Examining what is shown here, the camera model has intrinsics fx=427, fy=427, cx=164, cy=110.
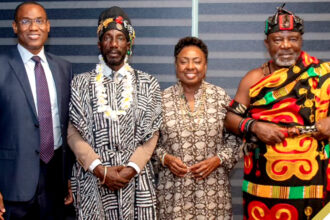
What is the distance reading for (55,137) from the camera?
3.11m

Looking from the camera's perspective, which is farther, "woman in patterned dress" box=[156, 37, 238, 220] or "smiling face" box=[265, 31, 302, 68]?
"woman in patterned dress" box=[156, 37, 238, 220]

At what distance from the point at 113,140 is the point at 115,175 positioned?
245 mm

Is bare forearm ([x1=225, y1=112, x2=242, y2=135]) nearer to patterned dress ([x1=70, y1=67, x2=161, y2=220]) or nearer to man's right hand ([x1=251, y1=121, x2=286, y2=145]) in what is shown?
man's right hand ([x1=251, y1=121, x2=286, y2=145])

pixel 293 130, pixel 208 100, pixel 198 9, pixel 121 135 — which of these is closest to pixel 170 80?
pixel 198 9

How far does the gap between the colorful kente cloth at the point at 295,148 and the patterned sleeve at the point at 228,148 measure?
0.26 metres

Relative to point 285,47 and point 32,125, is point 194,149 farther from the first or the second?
point 32,125

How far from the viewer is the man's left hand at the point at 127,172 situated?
289cm

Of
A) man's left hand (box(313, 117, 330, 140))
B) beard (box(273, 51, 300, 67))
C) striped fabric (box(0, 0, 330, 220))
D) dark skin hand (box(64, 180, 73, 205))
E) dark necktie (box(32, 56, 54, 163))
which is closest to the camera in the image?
man's left hand (box(313, 117, 330, 140))

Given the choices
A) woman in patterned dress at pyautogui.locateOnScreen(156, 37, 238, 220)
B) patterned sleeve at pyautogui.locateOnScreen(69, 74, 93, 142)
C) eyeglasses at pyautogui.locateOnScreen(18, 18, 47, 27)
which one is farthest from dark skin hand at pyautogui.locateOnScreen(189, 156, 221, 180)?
eyeglasses at pyautogui.locateOnScreen(18, 18, 47, 27)

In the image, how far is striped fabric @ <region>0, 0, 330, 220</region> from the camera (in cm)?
392

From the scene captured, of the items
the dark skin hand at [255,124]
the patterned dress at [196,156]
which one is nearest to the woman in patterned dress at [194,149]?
the patterned dress at [196,156]

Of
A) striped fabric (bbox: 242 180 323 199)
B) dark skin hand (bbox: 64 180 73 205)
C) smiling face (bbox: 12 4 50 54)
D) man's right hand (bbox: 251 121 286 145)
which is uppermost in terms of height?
smiling face (bbox: 12 4 50 54)

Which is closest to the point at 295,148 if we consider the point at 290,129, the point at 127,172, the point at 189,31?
the point at 290,129

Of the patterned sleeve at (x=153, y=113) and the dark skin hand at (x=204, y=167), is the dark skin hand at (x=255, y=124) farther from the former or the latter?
the patterned sleeve at (x=153, y=113)
